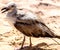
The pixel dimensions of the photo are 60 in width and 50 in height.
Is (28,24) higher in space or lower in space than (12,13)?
lower

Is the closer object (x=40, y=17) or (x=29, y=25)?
(x=29, y=25)

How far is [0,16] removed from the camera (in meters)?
9.55

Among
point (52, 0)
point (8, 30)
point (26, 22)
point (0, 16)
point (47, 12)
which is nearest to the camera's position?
point (26, 22)

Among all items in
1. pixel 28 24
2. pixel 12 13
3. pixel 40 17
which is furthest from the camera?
pixel 40 17

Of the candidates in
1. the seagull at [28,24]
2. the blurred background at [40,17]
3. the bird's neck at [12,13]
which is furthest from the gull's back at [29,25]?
the blurred background at [40,17]

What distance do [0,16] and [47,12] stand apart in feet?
7.00

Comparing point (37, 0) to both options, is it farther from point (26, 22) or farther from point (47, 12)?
point (26, 22)

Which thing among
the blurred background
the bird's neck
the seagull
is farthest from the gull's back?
the blurred background

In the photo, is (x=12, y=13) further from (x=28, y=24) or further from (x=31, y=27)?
(x=31, y=27)

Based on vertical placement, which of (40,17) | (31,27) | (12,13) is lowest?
(31,27)

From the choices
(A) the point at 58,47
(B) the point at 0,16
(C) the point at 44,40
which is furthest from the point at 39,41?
(B) the point at 0,16

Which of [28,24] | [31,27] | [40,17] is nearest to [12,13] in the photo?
[28,24]

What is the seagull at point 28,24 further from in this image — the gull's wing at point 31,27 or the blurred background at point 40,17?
the blurred background at point 40,17

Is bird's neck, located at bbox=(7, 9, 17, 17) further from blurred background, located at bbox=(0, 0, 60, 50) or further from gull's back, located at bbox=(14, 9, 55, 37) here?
blurred background, located at bbox=(0, 0, 60, 50)
